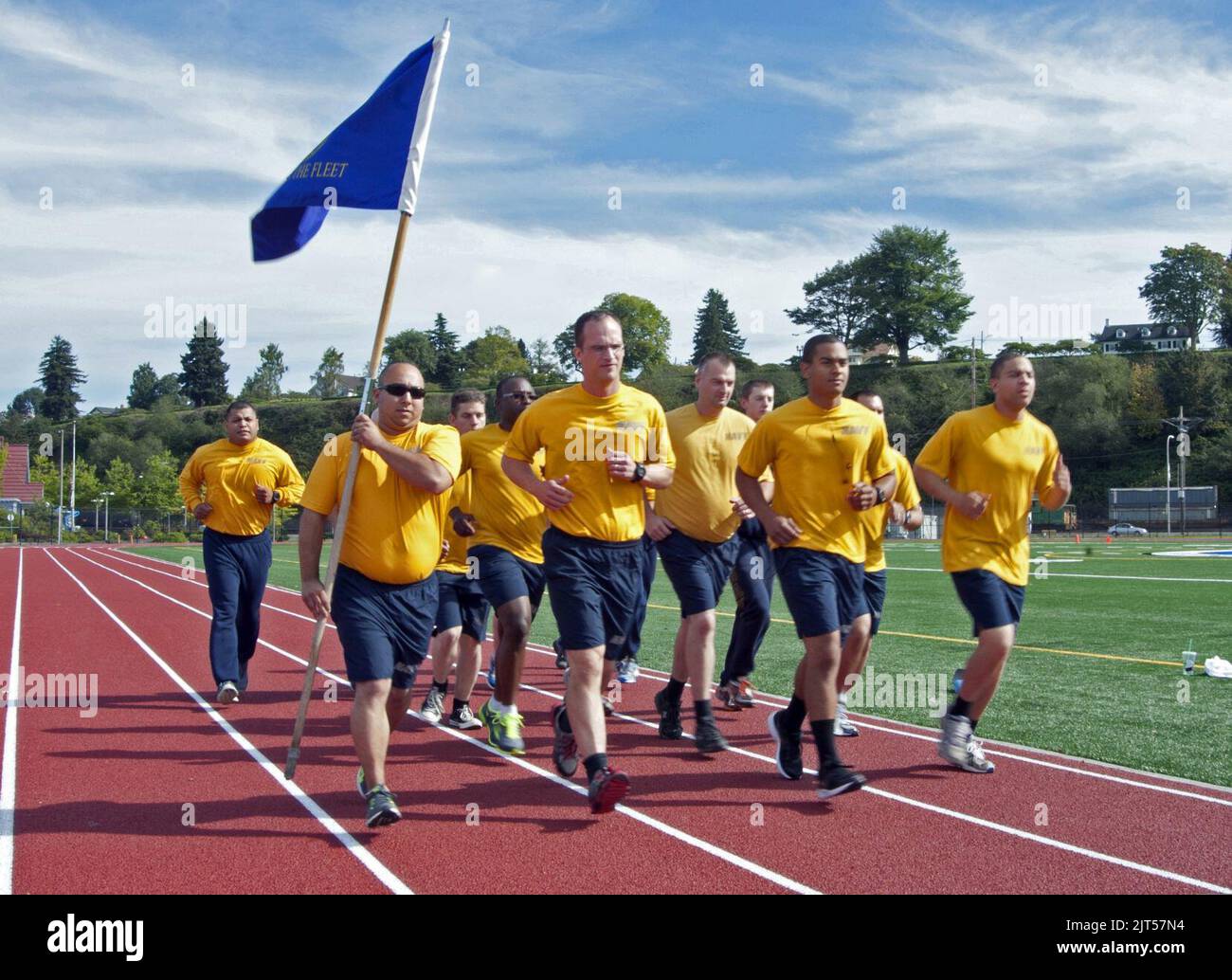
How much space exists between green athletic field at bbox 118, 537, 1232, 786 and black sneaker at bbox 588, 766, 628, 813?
3.00m

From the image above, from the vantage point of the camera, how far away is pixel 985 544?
6020 mm

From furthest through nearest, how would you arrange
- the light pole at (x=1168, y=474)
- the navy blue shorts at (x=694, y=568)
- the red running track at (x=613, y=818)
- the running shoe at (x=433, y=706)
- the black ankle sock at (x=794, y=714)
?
the light pole at (x=1168, y=474) < the running shoe at (x=433, y=706) < the navy blue shorts at (x=694, y=568) < the black ankle sock at (x=794, y=714) < the red running track at (x=613, y=818)

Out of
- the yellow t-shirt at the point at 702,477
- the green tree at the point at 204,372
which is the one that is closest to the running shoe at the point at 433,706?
the yellow t-shirt at the point at 702,477

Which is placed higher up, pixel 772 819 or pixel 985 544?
pixel 985 544

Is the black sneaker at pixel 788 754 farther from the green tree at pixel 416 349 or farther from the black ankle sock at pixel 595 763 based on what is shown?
the green tree at pixel 416 349

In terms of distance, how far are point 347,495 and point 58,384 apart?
16684 cm

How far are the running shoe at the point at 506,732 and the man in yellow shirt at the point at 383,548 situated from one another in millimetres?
1274

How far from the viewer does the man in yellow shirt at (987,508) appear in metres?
5.97

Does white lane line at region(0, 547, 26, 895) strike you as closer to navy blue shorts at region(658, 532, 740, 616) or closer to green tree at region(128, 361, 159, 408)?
navy blue shorts at region(658, 532, 740, 616)

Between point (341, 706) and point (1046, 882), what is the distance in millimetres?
5722

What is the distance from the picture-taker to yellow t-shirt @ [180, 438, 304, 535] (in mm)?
8859

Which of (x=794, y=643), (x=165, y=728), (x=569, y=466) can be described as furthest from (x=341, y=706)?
(x=794, y=643)

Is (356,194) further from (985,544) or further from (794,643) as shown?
(794,643)

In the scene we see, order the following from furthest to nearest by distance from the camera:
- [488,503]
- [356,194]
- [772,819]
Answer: [488,503], [356,194], [772,819]
